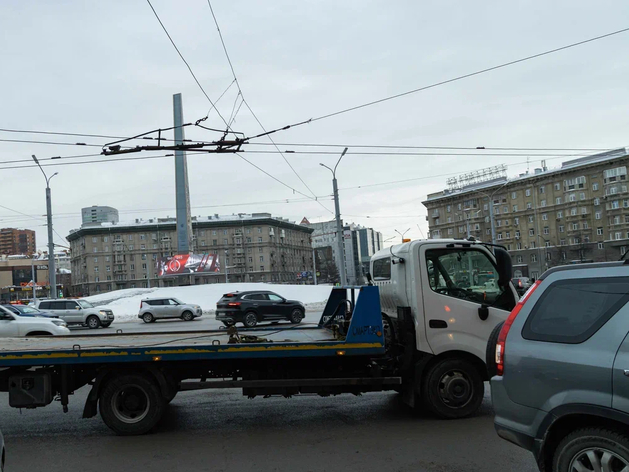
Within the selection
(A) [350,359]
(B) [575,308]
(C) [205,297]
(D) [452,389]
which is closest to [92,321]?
(C) [205,297]

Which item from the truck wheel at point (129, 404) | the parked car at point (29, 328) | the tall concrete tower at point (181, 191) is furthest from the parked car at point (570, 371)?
the tall concrete tower at point (181, 191)

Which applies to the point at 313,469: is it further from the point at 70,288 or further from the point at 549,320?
the point at 70,288

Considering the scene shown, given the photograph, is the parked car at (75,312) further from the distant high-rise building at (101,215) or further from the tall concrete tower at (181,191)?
the distant high-rise building at (101,215)

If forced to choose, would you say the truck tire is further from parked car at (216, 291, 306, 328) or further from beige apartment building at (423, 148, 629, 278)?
beige apartment building at (423, 148, 629, 278)

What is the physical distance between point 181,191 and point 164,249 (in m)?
71.5

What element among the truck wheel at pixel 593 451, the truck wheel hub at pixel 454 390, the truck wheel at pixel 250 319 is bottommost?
the truck wheel at pixel 250 319

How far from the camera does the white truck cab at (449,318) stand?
691 cm

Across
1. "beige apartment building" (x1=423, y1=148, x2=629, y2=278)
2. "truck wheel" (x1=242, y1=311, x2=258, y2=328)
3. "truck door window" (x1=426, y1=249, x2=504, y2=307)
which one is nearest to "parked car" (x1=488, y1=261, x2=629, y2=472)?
"truck door window" (x1=426, y1=249, x2=504, y2=307)

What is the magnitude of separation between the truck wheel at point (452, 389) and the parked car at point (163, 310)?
2703cm

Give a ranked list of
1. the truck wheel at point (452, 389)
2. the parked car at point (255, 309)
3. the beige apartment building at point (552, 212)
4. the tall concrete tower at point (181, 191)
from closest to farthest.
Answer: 1. the truck wheel at point (452, 389)
2. the parked car at point (255, 309)
3. the tall concrete tower at point (181, 191)
4. the beige apartment building at point (552, 212)

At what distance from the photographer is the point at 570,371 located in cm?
383

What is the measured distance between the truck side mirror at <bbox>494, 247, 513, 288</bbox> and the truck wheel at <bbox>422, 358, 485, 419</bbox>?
1.16 m

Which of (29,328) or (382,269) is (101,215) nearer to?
(29,328)

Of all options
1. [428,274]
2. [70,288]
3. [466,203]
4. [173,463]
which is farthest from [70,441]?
[70,288]
